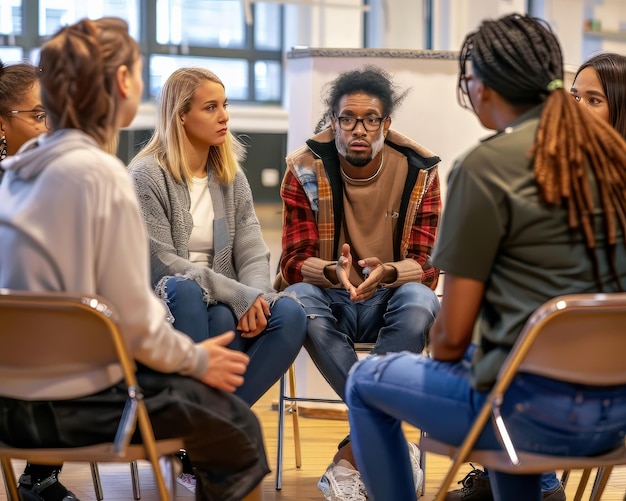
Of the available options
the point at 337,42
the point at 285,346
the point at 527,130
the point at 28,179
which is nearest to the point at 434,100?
the point at 285,346

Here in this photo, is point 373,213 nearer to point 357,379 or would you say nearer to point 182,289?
point 182,289

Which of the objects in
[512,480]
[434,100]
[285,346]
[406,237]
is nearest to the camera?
[512,480]

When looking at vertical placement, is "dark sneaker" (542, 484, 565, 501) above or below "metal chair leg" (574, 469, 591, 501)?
below

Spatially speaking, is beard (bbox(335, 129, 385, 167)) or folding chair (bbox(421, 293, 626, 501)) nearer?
folding chair (bbox(421, 293, 626, 501))

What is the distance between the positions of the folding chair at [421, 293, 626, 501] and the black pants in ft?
1.40

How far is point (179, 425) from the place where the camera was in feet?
6.19

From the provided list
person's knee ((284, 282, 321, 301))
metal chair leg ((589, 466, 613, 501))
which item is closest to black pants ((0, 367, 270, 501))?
metal chair leg ((589, 466, 613, 501))

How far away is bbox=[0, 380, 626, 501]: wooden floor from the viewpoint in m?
2.98

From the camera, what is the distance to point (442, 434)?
1936 mm

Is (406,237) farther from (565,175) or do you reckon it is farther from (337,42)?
(337,42)

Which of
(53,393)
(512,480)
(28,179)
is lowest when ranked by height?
(512,480)

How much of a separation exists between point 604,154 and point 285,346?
1.31 meters

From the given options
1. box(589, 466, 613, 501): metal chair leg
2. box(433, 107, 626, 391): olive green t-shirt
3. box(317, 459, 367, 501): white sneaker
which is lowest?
box(317, 459, 367, 501): white sneaker

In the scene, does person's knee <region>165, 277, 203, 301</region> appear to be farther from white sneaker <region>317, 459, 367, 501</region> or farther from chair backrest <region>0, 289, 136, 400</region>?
chair backrest <region>0, 289, 136, 400</region>
